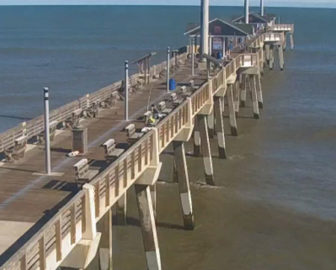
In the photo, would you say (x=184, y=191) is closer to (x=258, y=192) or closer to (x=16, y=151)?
(x=258, y=192)

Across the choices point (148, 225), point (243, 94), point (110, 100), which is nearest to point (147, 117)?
point (110, 100)

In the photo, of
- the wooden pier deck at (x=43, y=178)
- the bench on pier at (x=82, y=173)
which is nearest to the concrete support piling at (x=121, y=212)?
the wooden pier deck at (x=43, y=178)

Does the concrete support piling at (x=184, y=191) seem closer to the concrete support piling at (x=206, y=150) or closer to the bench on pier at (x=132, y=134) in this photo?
the bench on pier at (x=132, y=134)

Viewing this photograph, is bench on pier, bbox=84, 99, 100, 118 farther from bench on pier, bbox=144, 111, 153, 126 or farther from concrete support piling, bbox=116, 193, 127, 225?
concrete support piling, bbox=116, 193, 127, 225

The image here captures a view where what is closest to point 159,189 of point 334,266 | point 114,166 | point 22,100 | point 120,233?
point 120,233

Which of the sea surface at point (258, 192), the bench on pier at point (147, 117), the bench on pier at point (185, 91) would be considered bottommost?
the sea surface at point (258, 192)

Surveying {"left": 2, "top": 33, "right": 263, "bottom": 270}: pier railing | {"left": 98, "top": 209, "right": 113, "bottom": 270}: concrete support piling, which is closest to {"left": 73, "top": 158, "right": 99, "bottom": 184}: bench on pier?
{"left": 2, "top": 33, "right": 263, "bottom": 270}: pier railing
